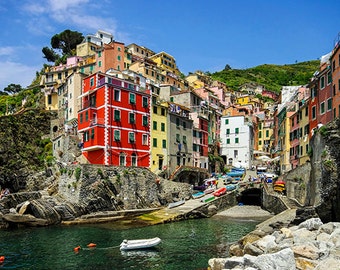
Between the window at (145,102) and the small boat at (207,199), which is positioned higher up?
the window at (145,102)

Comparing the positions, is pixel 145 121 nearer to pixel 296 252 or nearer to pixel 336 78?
pixel 336 78

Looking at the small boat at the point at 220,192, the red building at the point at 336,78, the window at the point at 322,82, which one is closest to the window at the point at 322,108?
the window at the point at 322,82

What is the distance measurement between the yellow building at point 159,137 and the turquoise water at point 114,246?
20.2 meters

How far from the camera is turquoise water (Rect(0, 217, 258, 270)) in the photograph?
2486cm

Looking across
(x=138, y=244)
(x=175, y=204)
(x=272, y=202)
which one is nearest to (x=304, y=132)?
(x=272, y=202)

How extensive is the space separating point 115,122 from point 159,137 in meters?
10.2

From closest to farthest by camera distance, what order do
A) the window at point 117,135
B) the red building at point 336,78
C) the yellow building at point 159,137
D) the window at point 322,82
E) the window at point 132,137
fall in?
the red building at point 336,78, the window at point 322,82, the window at point 117,135, the window at point 132,137, the yellow building at point 159,137

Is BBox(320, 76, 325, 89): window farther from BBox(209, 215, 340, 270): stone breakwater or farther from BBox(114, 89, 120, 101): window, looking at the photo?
BBox(209, 215, 340, 270): stone breakwater

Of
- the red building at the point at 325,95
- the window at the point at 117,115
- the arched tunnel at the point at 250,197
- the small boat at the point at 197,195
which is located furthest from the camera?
the arched tunnel at the point at 250,197

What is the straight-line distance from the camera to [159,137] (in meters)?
63.1

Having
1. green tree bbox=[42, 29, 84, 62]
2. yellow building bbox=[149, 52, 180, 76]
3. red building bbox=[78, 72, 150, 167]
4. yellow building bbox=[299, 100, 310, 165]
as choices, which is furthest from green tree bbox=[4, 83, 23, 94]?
yellow building bbox=[299, 100, 310, 165]

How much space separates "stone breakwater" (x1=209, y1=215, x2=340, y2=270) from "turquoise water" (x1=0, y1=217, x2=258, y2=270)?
191 inches

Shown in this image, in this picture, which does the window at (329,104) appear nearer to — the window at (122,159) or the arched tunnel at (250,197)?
the arched tunnel at (250,197)

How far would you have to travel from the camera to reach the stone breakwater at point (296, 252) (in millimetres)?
14867
